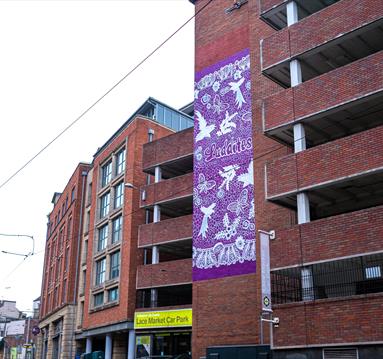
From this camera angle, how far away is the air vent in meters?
17.3

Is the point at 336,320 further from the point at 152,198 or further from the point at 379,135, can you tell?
the point at 152,198

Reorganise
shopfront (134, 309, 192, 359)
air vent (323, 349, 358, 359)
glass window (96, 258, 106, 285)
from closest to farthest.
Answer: air vent (323, 349, 358, 359)
shopfront (134, 309, 192, 359)
glass window (96, 258, 106, 285)

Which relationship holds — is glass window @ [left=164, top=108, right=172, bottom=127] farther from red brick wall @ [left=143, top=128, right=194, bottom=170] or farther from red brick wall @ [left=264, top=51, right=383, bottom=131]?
red brick wall @ [left=264, top=51, right=383, bottom=131]

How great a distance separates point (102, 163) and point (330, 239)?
27579 millimetres

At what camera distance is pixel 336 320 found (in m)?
17.8

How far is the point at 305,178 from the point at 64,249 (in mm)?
34831

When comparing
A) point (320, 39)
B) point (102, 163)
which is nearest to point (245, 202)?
point (320, 39)

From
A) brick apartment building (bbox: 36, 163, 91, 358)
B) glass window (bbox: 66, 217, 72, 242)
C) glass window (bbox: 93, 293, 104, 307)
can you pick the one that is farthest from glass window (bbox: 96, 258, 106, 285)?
glass window (bbox: 66, 217, 72, 242)

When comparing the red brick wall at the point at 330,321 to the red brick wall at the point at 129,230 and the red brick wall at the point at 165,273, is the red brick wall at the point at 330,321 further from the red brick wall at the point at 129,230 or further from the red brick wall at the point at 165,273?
the red brick wall at the point at 129,230

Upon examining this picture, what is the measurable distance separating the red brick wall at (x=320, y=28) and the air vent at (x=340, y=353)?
11.2m

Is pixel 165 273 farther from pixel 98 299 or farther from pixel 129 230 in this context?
pixel 98 299

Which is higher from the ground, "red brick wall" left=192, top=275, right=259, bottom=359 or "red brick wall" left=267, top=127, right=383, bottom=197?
"red brick wall" left=267, top=127, right=383, bottom=197

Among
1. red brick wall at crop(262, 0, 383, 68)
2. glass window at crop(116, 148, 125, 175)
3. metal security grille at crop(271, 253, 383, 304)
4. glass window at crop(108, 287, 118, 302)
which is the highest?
glass window at crop(116, 148, 125, 175)

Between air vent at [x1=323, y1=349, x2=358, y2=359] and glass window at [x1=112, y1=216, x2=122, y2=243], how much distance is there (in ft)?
70.9
